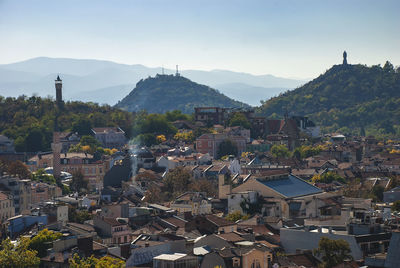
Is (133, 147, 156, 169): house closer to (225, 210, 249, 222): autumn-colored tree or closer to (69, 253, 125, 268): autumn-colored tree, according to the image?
(225, 210, 249, 222): autumn-colored tree

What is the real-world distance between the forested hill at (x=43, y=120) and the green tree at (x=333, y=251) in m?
67.2

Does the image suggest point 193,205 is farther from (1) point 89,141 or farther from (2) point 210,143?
(1) point 89,141

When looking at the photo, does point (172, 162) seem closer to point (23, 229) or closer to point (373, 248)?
point (23, 229)

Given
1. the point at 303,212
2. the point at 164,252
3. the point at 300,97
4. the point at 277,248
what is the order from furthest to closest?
the point at 300,97 → the point at 303,212 → the point at 277,248 → the point at 164,252

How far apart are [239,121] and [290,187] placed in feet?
180

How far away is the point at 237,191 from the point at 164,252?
60.7 feet

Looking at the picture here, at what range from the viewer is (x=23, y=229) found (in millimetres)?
46188

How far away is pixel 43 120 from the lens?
108m

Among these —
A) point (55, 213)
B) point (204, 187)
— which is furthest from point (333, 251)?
point (204, 187)

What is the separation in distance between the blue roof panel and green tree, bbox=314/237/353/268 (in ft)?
57.6

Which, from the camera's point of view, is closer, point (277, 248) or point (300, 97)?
point (277, 248)

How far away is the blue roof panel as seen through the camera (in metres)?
54.3

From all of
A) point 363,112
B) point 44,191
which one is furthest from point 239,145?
point 363,112

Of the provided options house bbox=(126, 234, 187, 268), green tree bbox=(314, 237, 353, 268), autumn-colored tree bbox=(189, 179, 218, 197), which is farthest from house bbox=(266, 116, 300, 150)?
green tree bbox=(314, 237, 353, 268)
